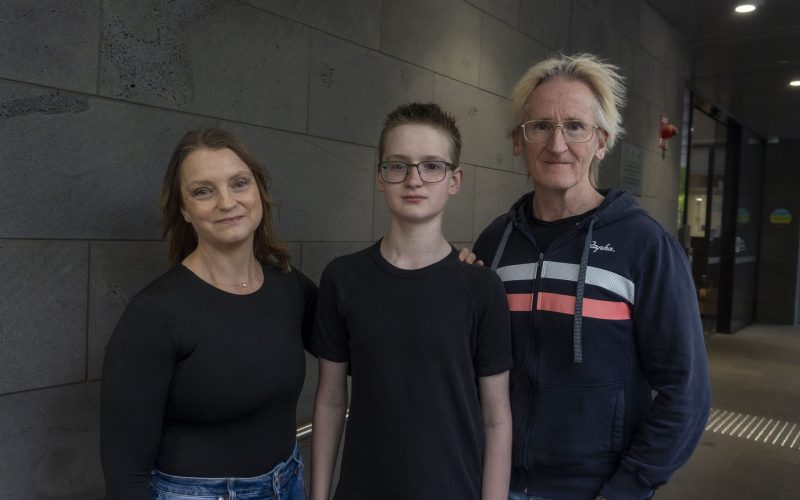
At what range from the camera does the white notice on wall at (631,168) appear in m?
5.38

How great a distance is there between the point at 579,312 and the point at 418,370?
44 cm

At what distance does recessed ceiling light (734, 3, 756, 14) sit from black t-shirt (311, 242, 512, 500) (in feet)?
17.0

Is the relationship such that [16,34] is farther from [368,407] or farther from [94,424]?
[368,407]

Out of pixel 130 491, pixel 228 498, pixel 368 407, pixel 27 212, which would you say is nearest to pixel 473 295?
pixel 368 407

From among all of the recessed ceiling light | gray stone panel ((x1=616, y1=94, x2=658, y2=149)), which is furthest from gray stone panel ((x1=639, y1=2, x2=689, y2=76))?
the recessed ceiling light

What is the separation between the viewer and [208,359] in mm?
1446

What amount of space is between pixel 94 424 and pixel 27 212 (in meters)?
0.70

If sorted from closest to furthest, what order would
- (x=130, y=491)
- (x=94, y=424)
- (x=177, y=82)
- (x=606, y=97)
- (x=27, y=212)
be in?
(x=130, y=491)
(x=606, y=97)
(x=27, y=212)
(x=94, y=424)
(x=177, y=82)

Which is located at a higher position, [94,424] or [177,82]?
[177,82]

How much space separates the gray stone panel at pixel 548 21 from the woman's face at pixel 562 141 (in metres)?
2.59

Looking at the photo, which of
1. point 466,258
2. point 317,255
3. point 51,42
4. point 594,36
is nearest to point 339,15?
point 317,255

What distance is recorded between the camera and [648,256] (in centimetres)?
146

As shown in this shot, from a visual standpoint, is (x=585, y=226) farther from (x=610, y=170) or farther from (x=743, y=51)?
(x=743, y=51)

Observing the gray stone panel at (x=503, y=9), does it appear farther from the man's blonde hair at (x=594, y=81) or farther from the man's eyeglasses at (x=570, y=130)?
the man's eyeglasses at (x=570, y=130)
